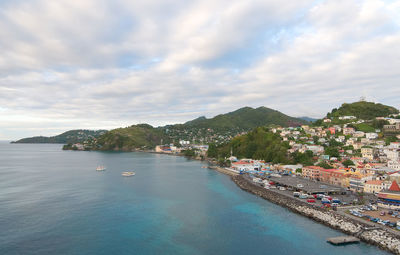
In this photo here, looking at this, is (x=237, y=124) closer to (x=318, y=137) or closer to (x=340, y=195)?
(x=318, y=137)

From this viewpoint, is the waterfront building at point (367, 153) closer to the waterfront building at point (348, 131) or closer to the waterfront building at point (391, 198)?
the waterfront building at point (348, 131)

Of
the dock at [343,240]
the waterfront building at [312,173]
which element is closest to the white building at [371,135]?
the waterfront building at [312,173]

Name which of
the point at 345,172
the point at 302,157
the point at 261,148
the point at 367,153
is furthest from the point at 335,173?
the point at 261,148

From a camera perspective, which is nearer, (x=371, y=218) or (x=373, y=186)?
(x=371, y=218)

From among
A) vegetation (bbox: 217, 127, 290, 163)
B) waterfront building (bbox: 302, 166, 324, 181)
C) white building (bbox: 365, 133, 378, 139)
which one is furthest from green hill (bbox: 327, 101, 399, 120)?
waterfront building (bbox: 302, 166, 324, 181)

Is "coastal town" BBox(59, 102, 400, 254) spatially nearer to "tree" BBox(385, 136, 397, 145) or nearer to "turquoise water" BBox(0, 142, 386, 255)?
"tree" BBox(385, 136, 397, 145)

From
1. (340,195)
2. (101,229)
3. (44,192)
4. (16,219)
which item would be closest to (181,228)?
(101,229)

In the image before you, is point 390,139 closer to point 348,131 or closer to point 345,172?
point 348,131
